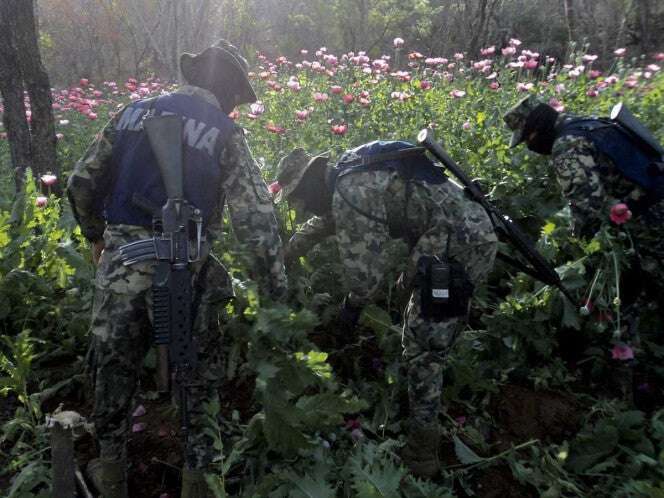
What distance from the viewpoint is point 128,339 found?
248 cm

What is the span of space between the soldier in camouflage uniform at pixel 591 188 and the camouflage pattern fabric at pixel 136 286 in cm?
188

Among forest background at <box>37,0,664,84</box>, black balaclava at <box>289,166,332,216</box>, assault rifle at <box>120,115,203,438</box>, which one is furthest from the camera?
forest background at <box>37,0,664,84</box>

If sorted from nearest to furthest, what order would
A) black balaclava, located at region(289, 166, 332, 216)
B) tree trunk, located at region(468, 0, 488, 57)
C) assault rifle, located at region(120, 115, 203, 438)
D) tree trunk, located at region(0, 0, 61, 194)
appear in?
1. assault rifle, located at region(120, 115, 203, 438)
2. black balaclava, located at region(289, 166, 332, 216)
3. tree trunk, located at region(0, 0, 61, 194)
4. tree trunk, located at region(468, 0, 488, 57)

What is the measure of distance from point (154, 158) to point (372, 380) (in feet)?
6.32

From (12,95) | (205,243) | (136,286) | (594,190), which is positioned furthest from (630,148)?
(12,95)

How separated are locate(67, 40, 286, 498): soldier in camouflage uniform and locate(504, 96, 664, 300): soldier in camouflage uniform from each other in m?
1.88

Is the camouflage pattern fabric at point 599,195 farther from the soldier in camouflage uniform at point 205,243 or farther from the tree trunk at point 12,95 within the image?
A: the tree trunk at point 12,95

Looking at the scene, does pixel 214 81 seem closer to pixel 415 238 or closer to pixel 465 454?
pixel 415 238

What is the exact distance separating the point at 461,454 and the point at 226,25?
12.2 m

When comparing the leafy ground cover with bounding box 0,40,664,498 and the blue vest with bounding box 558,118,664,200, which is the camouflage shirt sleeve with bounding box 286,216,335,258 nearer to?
the leafy ground cover with bounding box 0,40,664,498

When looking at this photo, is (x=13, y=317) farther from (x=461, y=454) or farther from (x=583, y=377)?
(x=583, y=377)

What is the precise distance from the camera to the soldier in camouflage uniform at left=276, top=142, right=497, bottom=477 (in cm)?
→ 289

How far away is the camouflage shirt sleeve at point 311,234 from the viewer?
328 centimetres

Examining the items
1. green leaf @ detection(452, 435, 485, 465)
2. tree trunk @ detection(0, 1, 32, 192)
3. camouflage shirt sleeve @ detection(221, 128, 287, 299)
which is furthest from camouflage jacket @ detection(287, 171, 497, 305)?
tree trunk @ detection(0, 1, 32, 192)
